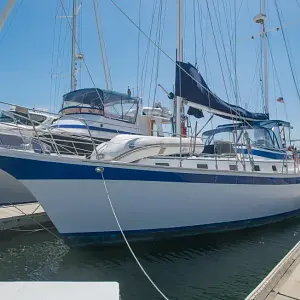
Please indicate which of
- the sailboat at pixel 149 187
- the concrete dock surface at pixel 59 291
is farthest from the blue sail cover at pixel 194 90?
the concrete dock surface at pixel 59 291

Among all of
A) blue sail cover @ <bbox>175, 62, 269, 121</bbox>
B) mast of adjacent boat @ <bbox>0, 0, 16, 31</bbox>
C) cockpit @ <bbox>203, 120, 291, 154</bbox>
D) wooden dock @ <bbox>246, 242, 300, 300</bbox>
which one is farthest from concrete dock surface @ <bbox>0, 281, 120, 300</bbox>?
cockpit @ <bbox>203, 120, 291, 154</bbox>

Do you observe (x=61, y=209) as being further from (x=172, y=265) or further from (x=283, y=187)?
(x=283, y=187)

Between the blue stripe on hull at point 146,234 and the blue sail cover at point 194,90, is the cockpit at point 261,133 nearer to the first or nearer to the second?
the blue sail cover at point 194,90

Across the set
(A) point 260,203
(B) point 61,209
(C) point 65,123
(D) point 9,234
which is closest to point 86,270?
(B) point 61,209

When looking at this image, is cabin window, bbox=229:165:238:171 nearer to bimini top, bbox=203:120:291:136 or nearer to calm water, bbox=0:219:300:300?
calm water, bbox=0:219:300:300

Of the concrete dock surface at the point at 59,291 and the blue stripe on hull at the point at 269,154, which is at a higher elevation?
the blue stripe on hull at the point at 269,154

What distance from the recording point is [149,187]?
5.70 metres

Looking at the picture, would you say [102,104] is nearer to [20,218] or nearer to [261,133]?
[20,218]

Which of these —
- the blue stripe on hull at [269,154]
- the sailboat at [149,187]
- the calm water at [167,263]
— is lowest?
the calm water at [167,263]

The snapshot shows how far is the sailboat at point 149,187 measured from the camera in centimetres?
531

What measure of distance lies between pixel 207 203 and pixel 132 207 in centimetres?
172

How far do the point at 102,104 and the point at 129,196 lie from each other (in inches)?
247

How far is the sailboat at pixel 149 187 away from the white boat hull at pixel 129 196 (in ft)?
0.05

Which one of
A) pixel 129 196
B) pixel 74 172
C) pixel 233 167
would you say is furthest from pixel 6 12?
pixel 233 167
